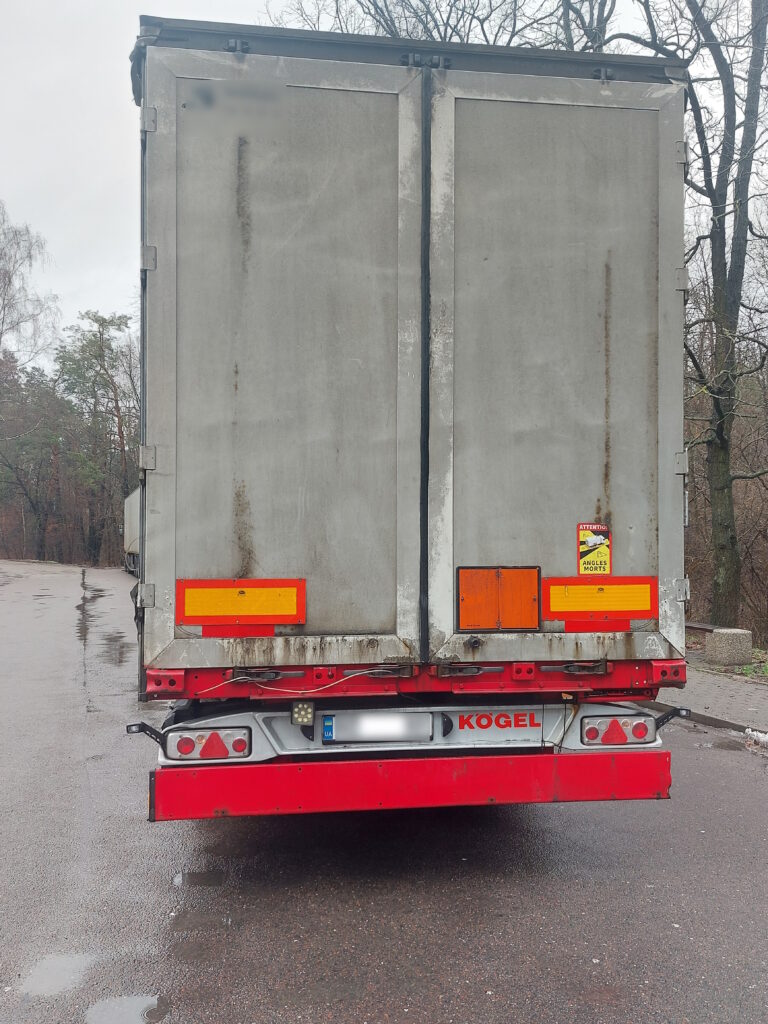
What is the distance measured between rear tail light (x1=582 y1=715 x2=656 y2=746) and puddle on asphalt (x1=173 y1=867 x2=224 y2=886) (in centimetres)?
207

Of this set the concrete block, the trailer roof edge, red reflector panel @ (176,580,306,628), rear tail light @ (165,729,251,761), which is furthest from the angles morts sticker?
the concrete block

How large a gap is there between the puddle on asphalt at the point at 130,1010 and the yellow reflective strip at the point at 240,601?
153cm

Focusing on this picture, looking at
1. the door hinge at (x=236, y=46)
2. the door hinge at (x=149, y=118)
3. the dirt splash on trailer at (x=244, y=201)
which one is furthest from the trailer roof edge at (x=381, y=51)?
the dirt splash on trailer at (x=244, y=201)

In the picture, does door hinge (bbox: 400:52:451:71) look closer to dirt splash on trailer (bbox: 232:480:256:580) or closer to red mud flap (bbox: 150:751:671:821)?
dirt splash on trailer (bbox: 232:480:256:580)

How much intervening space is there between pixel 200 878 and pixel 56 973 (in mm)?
971

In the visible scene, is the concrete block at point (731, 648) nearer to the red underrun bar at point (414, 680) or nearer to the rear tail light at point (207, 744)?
the red underrun bar at point (414, 680)

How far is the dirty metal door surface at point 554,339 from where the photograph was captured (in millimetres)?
3635

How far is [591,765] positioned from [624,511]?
1270 millimetres

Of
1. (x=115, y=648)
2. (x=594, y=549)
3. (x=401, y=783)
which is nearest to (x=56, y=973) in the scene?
(x=401, y=783)

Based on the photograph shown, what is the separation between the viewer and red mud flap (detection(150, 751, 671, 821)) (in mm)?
3533

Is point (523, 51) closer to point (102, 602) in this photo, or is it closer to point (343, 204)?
point (343, 204)

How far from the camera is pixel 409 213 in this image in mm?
3613

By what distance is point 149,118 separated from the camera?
3.46m

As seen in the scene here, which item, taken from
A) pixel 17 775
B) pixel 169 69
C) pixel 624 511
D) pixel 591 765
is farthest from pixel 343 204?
pixel 17 775
